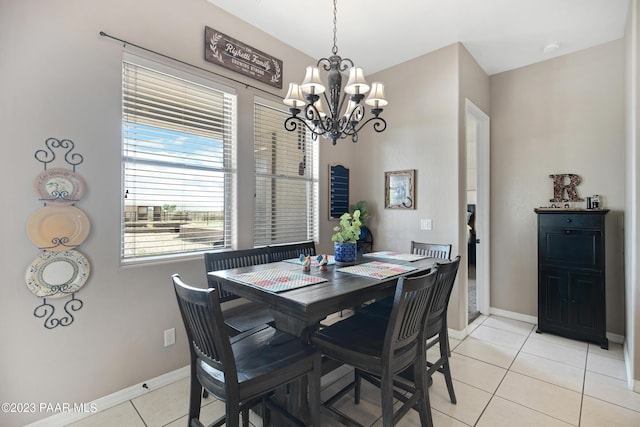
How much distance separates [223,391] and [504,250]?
371 centimetres

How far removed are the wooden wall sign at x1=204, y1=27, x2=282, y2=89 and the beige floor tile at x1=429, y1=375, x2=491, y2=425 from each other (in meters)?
3.09

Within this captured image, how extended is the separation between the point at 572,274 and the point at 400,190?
1947 millimetres

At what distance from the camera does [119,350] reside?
209 centimetres

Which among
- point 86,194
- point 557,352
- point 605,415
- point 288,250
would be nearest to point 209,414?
point 288,250

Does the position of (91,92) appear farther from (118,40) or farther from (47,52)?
(118,40)

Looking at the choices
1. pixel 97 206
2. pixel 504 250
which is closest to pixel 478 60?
pixel 504 250

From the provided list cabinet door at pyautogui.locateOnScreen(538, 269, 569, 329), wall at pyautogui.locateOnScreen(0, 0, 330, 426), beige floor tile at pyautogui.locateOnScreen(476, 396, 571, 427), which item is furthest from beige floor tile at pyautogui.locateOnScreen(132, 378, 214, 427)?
cabinet door at pyautogui.locateOnScreen(538, 269, 569, 329)

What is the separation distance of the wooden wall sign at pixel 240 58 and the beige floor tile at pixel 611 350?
406 centimetres

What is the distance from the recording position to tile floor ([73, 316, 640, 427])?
1.93 metres

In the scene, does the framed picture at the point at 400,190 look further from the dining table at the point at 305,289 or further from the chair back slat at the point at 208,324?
the chair back slat at the point at 208,324

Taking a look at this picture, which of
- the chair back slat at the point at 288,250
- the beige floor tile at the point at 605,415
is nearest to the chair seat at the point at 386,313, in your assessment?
the chair back slat at the point at 288,250

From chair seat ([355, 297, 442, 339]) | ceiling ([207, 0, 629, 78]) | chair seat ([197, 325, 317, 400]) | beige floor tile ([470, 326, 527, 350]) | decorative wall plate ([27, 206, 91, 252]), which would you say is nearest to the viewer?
chair seat ([197, 325, 317, 400])

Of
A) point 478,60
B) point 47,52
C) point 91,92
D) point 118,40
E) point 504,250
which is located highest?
point 478,60

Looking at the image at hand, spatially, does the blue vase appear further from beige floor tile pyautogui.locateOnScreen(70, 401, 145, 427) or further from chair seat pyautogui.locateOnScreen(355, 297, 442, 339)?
beige floor tile pyautogui.locateOnScreen(70, 401, 145, 427)
